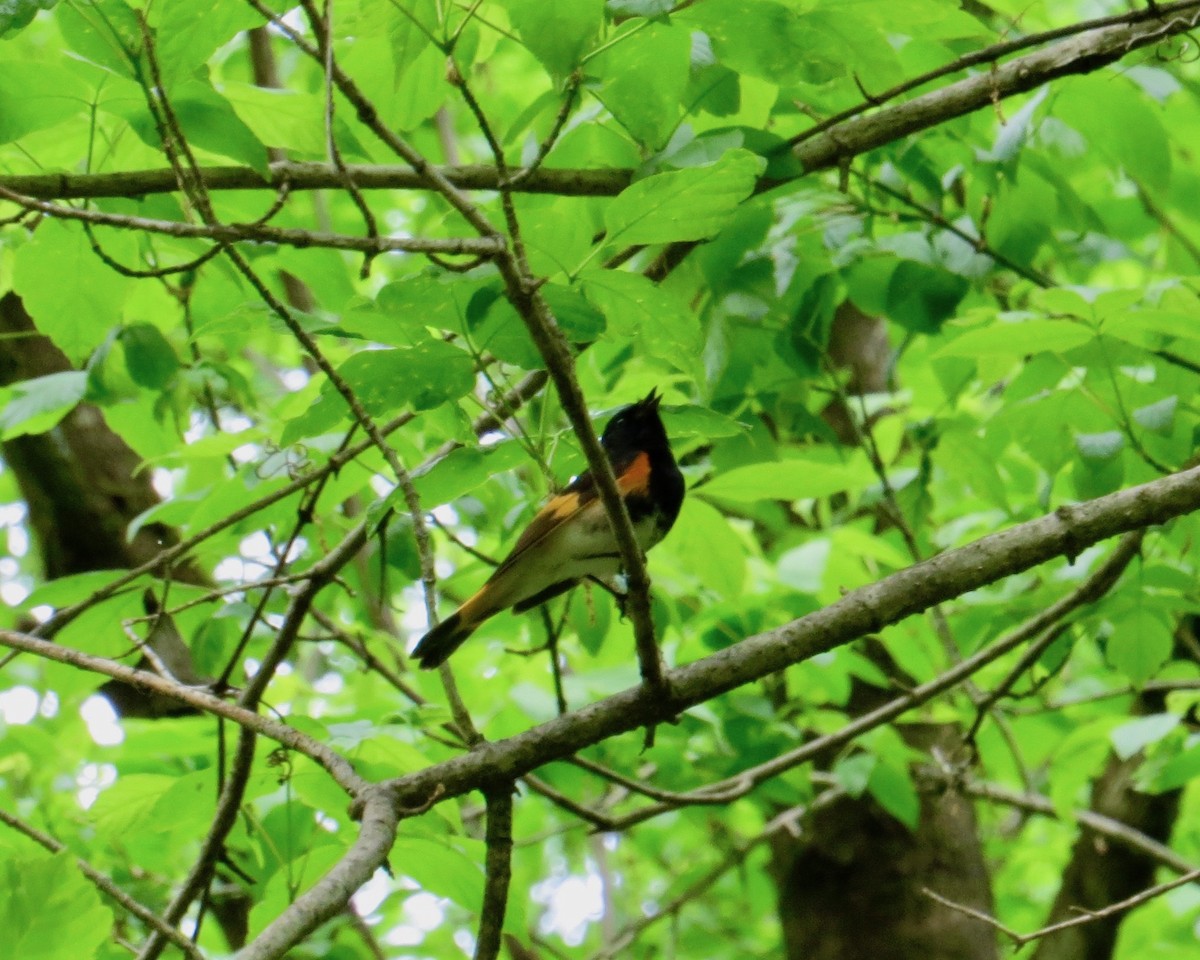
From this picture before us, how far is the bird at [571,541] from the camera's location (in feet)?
9.29

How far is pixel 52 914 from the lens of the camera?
4.80ft

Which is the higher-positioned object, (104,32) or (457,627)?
(104,32)

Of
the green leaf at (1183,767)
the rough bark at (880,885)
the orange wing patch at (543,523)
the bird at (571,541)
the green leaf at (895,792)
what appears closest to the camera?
the orange wing patch at (543,523)

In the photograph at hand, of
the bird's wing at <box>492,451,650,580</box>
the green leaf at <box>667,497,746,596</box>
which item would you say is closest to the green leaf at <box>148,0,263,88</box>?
the bird's wing at <box>492,451,650,580</box>

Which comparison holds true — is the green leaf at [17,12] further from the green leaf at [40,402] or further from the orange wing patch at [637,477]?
the orange wing patch at [637,477]

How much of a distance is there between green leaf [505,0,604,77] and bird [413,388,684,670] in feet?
3.90

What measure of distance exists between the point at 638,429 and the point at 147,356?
4.38 feet

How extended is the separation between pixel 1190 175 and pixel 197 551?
3.32 metres

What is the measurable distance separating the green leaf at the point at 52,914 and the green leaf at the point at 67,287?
1.31 m

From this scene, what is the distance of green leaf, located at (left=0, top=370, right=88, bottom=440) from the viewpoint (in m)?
2.88

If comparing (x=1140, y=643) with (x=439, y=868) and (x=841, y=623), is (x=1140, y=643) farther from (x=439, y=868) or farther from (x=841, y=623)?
(x=439, y=868)

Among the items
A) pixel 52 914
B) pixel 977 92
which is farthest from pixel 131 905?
pixel 977 92

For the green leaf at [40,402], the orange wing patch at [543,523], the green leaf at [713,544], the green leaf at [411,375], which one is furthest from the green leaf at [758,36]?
the green leaf at [40,402]

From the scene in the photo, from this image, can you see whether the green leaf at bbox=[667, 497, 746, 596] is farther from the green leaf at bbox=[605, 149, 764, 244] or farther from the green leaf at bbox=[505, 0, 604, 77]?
the green leaf at bbox=[505, 0, 604, 77]
